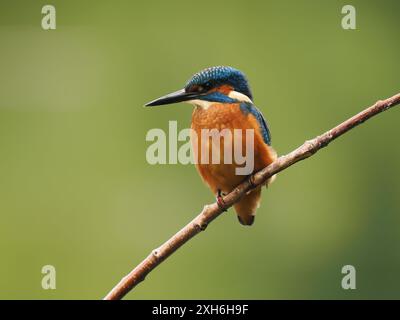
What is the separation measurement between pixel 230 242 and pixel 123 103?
1.32 meters

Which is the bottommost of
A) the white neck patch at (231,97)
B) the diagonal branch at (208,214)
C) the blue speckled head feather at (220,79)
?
the diagonal branch at (208,214)

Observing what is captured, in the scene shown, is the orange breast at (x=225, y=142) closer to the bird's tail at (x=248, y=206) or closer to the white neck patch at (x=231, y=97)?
the white neck patch at (x=231, y=97)

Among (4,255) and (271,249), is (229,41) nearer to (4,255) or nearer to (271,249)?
(271,249)

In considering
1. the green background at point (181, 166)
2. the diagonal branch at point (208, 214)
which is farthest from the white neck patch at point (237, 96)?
the green background at point (181, 166)

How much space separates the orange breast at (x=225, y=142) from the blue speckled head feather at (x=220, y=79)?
65mm

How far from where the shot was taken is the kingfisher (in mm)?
2301

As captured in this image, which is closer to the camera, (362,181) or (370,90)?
(370,90)

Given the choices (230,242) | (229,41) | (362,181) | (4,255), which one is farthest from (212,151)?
(362,181)

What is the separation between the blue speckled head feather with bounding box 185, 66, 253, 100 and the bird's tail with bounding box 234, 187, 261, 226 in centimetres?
36

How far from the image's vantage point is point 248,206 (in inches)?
102

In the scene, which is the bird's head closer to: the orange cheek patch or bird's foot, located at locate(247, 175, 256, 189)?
the orange cheek patch

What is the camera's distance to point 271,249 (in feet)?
16.7

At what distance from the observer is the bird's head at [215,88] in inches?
90.1

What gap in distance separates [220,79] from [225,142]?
20 centimetres
